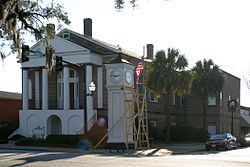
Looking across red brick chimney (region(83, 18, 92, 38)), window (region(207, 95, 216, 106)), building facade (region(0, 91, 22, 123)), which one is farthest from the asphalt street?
window (region(207, 95, 216, 106))

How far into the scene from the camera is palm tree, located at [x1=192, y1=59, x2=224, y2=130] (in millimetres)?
50312

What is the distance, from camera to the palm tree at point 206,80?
50.3 metres

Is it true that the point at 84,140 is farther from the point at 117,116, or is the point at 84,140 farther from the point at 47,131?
the point at 47,131

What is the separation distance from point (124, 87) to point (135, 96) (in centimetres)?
148

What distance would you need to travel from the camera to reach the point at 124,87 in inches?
1362

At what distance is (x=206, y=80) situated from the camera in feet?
165

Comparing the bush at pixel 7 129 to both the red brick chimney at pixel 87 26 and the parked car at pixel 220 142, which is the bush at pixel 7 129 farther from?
the parked car at pixel 220 142

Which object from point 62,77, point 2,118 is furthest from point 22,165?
point 2,118

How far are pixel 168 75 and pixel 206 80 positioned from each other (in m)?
9.42

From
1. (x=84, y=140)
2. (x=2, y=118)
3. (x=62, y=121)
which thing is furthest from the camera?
(x=2, y=118)

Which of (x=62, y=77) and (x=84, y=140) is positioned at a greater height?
(x=62, y=77)

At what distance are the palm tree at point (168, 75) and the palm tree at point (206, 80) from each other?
7.28 meters

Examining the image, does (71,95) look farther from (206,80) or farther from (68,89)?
(206,80)

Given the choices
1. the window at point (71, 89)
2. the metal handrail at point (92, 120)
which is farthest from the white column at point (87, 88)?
the window at point (71, 89)
